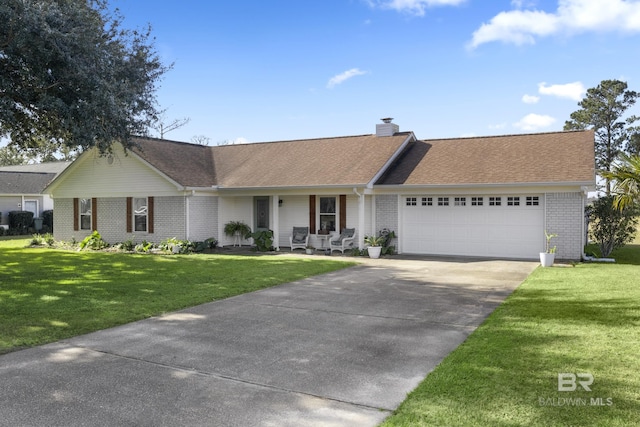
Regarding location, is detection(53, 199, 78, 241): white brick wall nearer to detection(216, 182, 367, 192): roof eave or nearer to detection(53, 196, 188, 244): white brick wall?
detection(53, 196, 188, 244): white brick wall

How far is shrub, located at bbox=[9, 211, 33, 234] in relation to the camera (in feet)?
103

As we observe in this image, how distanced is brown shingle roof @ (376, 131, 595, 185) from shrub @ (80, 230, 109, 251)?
12.3 meters

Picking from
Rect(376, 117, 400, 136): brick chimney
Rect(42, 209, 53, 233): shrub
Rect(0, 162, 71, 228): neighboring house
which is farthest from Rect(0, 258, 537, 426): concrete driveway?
Rect(0, 162, 71, 228): neighboring house

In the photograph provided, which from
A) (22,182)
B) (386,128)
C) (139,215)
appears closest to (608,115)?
(386,128)

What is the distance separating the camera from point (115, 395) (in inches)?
195

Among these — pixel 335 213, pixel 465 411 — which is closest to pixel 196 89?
pixel 335 213

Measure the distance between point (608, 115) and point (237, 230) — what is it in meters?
32.0

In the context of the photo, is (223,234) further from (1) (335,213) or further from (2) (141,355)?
(2) (141,355)

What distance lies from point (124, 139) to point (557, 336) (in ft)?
43.0

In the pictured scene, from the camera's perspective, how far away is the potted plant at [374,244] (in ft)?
57.0

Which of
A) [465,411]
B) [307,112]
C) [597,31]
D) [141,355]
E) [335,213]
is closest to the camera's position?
[465,411]

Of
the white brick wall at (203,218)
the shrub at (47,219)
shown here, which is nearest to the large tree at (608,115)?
the white brick wall at (203,218)

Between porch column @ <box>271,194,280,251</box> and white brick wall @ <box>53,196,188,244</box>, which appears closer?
porch column @ <box>271,194,280,251</box>

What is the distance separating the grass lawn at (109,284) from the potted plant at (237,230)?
2.61 meters
